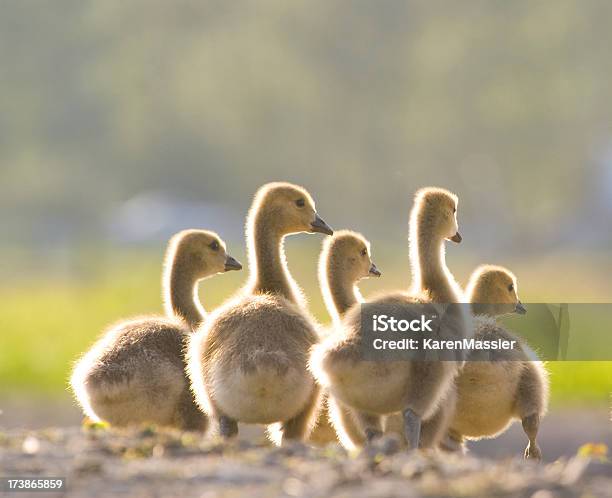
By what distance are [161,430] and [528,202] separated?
→ 148 ft

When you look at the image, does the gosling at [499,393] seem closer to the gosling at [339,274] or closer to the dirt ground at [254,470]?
the gosling at [339,274]

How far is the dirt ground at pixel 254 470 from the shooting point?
17.3 ft

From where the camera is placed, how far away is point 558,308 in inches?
320

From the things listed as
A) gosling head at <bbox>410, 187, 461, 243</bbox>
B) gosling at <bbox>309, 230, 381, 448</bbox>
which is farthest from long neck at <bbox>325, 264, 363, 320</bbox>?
gosling head at <bbox>410, 187, 461, 243</bbox>

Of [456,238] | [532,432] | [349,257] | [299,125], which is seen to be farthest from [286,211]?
[299,125]

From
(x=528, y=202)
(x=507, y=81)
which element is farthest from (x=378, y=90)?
(x=528, y=202)

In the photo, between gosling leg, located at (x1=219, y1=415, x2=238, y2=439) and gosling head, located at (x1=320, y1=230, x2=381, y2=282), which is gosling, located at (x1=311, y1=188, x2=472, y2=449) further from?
gosling head, located at (x1=320, y1=230, x2=381, y2=282)

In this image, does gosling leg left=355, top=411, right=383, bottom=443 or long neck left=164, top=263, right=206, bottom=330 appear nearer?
gosling leg left=355, top=411, right=383, bottom=443

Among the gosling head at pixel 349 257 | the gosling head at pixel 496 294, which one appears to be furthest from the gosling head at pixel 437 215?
the gosling head at pixel 496 294

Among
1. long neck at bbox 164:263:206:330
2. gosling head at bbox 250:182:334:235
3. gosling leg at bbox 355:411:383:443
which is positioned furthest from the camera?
long neck at bbox 164:263:206:330

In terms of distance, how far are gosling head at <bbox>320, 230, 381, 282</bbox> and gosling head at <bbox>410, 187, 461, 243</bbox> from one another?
321 mm

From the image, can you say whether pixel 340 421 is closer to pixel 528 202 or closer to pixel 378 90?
pixel 528 202

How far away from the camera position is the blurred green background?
4944 cm

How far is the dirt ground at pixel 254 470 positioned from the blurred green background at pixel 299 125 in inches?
1227
